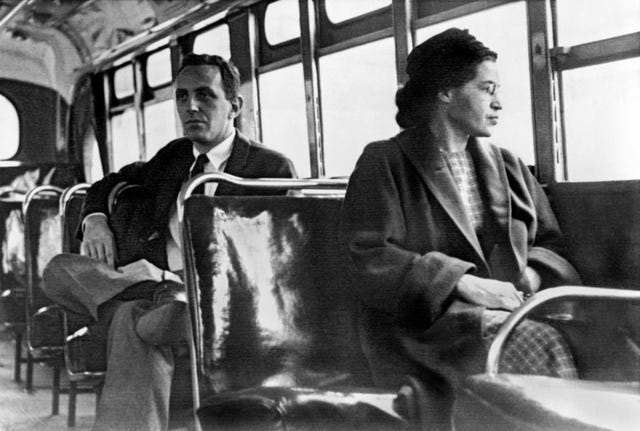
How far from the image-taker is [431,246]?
91cm

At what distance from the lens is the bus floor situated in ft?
3.24

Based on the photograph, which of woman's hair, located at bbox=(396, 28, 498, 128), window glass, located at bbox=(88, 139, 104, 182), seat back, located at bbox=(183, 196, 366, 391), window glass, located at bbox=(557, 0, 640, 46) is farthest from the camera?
seat back, located at bbox=(183, 196, 366, 391)

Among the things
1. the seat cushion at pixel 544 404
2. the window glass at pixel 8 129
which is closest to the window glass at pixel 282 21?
the window glass at pixel 8 129

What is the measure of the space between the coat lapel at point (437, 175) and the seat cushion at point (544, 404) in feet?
0.50

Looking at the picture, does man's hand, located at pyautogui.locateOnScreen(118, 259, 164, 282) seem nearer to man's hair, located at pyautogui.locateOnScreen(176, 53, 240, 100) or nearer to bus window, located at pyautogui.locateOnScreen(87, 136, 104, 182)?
bus window, located at pyautogui.locateOnScreen(87, 136, 104, 182)

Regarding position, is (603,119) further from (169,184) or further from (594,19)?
(169,184)

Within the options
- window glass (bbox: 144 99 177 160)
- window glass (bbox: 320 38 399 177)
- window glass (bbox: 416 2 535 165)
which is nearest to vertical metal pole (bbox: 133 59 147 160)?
window glass (bbox: 144 99 177 160)

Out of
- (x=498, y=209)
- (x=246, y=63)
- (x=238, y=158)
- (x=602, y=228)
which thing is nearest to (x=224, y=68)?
(x=246, y=63)

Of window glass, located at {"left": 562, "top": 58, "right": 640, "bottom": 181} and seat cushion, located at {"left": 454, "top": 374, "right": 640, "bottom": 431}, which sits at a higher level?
window glass, located at {"left": 562, "top": 58, "right": 640, "bottom": 181}

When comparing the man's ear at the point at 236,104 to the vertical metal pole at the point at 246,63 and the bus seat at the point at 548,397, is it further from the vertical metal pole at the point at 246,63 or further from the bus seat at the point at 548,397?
the bus seat at the point at 548,397

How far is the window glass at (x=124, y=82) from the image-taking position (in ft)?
3.07

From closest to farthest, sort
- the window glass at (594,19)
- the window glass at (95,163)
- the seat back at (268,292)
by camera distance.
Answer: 1. the window glass at (594,19)
2. the window glass at (95,163)
3. the seat back at (268,292)

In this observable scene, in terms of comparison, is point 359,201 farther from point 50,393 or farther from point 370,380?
point 50,393

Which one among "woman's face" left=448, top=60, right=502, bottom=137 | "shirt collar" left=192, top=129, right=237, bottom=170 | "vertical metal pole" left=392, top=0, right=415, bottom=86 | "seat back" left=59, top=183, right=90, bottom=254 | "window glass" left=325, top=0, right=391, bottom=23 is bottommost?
"seat back" left=59, top=183, right=90, bottom=254
